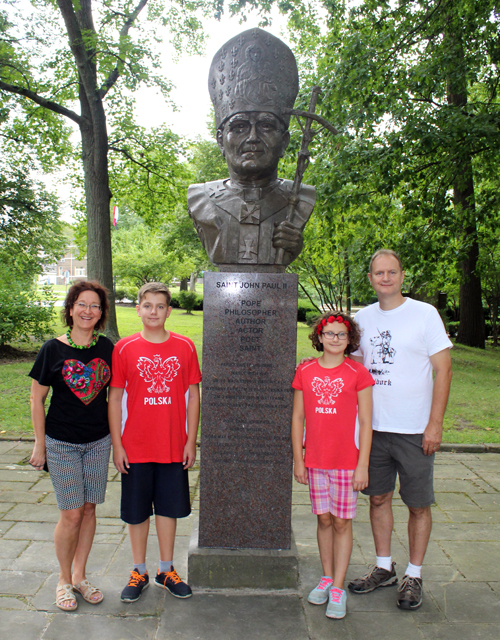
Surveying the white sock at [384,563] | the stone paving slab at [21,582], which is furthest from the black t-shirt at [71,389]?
the white sock at [384,563]

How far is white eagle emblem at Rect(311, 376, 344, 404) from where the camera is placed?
2971 millimetres

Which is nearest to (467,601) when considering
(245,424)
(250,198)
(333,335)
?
(245,424)

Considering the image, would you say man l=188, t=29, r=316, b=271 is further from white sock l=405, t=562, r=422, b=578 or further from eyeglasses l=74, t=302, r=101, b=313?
white sock l=405, t=562, r=422, b=578

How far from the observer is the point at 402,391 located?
3.11m

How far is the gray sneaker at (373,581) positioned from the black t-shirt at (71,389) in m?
1.88

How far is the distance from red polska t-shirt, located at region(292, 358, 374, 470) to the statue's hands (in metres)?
0.91

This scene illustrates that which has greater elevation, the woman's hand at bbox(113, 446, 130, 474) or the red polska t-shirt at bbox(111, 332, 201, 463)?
the red polska t-shirt at bbox(111, 332, 201, 463)

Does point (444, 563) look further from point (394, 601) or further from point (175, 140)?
point (175, 140)

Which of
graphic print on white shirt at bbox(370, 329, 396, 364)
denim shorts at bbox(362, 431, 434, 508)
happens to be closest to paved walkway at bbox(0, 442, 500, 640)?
denim shorts at bbox(362, 431, 434, 508)

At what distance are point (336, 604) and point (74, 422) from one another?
1.84 metres

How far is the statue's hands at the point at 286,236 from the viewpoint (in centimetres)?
342

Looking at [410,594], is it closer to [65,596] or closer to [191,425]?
[191,425]

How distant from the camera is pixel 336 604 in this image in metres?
3.02

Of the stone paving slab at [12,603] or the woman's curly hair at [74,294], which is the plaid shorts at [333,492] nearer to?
the woman's curly hair at [74,294]
